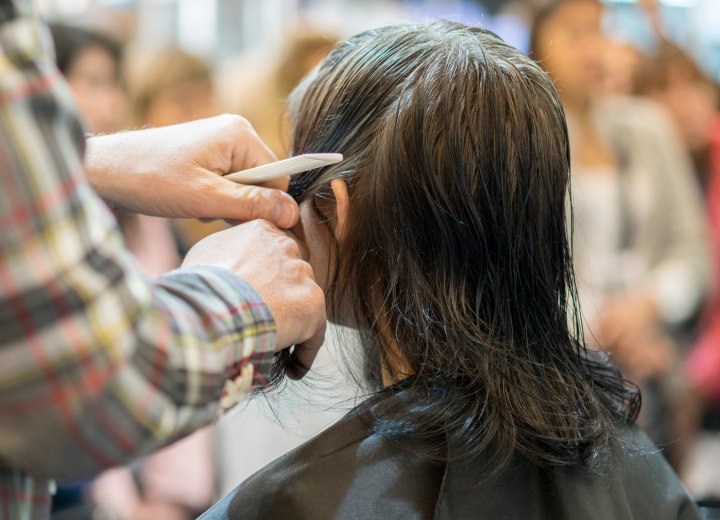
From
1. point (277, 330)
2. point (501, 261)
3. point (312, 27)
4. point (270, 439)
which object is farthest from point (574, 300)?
point (312, 27)

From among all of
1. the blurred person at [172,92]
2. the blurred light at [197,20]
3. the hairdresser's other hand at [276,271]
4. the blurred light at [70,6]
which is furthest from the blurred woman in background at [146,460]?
the hairdresser's other hand at [276,271]

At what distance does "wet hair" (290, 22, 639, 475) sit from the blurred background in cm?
135

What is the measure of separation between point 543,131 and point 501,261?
0.51ft

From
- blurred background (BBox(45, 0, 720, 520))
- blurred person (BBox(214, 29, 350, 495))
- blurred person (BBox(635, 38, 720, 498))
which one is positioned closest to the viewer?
blurred person (BBox(214, 29, 350, 495))

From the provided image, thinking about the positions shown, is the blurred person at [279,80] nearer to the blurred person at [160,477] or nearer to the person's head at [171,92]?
the person's head at [171,92]

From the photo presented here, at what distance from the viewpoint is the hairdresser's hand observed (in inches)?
36.0

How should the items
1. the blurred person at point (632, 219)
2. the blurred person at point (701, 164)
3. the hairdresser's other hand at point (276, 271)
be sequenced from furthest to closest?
the blurred person at point (701, 164), the blurred person at point (632, 219), the hairdresser's other hand at point (276, 271)

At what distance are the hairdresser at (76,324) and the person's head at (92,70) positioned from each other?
1824mm

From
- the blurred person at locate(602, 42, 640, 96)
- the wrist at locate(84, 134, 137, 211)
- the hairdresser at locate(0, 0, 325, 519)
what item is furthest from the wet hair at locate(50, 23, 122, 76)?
the hairdresser at locate(0, 0, 325, 519)

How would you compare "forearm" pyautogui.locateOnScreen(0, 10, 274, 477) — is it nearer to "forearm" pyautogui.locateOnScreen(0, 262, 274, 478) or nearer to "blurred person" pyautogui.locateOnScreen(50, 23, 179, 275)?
"forearm" pyautogui.locateOnScreen(0, 262, 274, 478)

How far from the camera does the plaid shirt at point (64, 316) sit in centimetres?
51

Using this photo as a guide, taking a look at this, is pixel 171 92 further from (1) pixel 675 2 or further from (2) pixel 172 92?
(1) pixel 675 2

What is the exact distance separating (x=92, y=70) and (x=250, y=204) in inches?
66.2

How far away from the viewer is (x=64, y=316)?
1.71 ft
